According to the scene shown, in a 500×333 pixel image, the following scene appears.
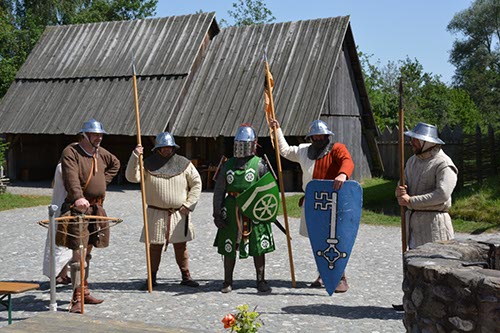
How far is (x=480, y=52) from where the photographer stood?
4931 cm

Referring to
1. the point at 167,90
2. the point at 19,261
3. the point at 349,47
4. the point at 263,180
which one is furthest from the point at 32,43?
the point at 263,180

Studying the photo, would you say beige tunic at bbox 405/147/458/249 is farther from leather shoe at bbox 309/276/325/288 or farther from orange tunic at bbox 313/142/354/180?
leather shoe at bbox 309/276/325/288

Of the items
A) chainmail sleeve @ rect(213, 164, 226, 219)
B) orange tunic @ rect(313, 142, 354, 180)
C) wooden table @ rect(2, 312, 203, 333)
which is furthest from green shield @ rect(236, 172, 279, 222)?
wooden table @ rect(2, 312, 203, 333)

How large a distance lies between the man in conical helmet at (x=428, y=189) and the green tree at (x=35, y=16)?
2836cm

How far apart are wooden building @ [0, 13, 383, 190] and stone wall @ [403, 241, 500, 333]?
13.3 meters

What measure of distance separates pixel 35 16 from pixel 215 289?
31.5 m

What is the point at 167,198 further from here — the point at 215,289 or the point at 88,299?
the point at 88,299

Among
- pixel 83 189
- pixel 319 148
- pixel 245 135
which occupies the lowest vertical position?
pixel 83 189

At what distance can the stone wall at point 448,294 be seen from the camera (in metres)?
4.30

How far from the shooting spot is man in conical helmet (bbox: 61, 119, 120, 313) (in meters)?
6.59

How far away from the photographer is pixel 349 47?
21125 millimetres

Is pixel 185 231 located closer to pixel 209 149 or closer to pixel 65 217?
pixel 65 217

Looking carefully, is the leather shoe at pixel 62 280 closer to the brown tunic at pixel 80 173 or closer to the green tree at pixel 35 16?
the brown tunic at pixel 80 173

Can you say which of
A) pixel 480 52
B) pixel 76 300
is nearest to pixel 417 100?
pixel 480 52
